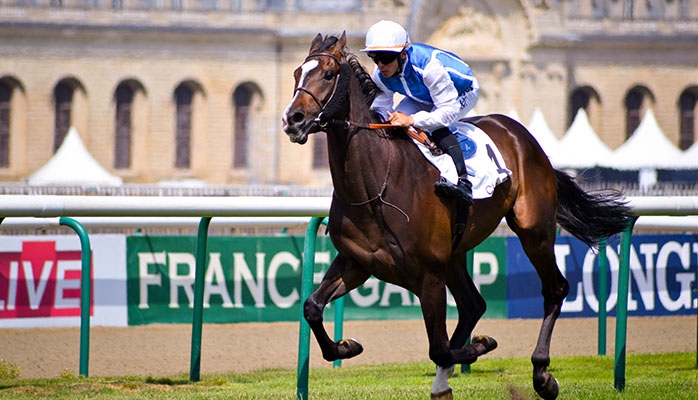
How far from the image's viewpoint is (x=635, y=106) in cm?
4084

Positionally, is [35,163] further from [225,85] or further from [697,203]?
[697,203]

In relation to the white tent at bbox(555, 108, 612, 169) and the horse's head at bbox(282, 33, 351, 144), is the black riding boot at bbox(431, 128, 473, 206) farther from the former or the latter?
the white tent at bbox(555, 108, 612, 169)

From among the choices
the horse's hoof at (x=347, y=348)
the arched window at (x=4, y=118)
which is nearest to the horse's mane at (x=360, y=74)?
the horse's hoof at (x=347, y=348)

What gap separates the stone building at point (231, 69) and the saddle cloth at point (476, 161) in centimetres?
3044

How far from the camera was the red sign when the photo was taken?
1005 centimetres

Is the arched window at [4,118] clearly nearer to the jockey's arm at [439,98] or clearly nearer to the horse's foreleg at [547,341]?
the horse's foreleg at [547,341]

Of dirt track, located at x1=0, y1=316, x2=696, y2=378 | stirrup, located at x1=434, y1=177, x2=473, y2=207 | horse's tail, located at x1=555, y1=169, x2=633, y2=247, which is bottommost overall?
dirt track, located at x1=0, y1=316, x2=696, y2=378

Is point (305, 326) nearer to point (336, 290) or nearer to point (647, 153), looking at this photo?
point (336, 290)

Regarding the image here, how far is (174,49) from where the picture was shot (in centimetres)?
3747

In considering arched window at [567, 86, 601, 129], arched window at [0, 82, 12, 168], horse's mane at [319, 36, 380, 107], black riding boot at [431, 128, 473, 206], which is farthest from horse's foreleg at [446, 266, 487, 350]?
arched window at [567, 86, 601, 129]

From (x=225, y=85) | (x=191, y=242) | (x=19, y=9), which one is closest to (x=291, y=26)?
(x=225, y=85)

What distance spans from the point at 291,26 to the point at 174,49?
4013 mm

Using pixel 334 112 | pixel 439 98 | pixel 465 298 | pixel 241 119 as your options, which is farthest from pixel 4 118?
pixel 334 112

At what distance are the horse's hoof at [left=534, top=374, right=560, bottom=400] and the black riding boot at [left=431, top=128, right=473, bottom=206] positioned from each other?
1.09 metres
